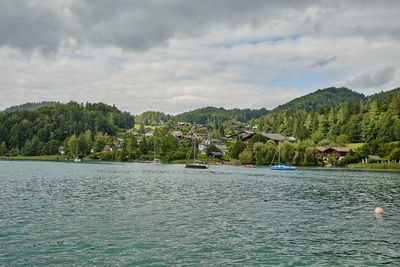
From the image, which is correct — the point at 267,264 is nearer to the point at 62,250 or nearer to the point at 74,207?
the point at 62,250

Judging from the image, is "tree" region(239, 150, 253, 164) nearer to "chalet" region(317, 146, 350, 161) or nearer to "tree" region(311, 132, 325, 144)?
"chalet" region(317, 146, 350, 161)

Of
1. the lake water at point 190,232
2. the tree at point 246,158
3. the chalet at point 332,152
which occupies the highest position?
the chalet at point 332,152

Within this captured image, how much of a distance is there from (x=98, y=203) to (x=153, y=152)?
152898 millimetres

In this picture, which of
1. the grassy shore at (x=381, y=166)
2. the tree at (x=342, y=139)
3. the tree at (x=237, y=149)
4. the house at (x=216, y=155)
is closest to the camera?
the grassy shore at (x=381, y=166)

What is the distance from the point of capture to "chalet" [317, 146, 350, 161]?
478 ft

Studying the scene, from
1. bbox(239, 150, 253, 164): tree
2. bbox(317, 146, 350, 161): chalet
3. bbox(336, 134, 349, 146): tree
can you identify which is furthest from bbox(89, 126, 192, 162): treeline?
bbox(336, 134, 349, 146): tree

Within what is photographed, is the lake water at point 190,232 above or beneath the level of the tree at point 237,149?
beneath

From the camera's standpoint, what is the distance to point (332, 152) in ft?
496

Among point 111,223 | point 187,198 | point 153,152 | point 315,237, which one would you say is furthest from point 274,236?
point 153,152

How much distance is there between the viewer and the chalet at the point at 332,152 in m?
146

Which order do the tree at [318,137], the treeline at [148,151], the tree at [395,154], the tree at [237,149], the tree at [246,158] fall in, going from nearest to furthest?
the tree at [395,154], the tree at [246,158], the treeline at [148,151], the tree at [237,149], the tree at [318,137]

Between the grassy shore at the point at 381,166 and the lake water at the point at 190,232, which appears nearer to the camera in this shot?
the lake water at the point at 190,232

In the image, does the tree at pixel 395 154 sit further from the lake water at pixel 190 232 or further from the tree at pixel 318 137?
the lake water at pixel 190 232

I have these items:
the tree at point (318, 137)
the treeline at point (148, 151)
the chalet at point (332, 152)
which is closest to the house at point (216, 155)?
the treeline at point (148, 151)
